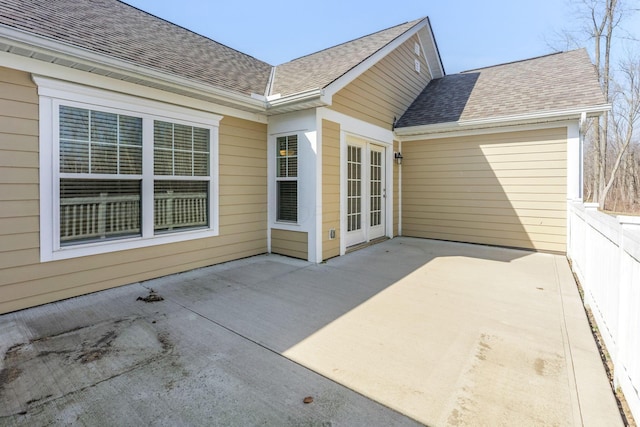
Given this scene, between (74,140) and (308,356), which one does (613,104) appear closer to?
(308,356)

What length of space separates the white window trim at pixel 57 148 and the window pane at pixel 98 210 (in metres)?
0.09

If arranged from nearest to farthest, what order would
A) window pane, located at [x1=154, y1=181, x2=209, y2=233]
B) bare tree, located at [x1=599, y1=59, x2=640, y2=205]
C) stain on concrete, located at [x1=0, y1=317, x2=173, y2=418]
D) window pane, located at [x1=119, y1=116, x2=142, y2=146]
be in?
stain on concrete, located at [x1=0, y1=317, x2=173, y2=418] → window pane, located at [x1=119, y1=116, x2=142, y2=146] → window pane, located at [x1=154, y1=181, x2=209, y2=233] → bare tree, located at [x1=599, y1=59, x2=640, y2=205]

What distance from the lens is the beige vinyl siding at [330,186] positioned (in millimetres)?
5555

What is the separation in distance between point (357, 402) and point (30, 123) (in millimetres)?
4101

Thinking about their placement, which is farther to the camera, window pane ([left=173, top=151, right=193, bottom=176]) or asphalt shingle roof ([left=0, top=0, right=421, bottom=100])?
window pane ([left=173, top=151, right=193, bottom=176])

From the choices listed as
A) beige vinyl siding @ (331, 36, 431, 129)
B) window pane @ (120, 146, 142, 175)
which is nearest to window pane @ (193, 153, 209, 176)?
window pane @ (120, 146, 142, 175)

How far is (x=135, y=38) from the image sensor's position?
16.0 feet

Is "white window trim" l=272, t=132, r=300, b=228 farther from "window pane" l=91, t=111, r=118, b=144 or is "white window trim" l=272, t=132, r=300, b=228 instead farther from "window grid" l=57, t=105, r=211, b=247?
"window pane" l=91, t=111, r=118, b=144

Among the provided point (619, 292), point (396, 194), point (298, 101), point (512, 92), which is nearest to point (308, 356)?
point (619, 292)

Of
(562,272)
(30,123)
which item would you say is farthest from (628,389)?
(30,123)

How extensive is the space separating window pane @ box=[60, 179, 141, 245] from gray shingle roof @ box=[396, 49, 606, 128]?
5826mm

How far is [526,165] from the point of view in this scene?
6465 mm

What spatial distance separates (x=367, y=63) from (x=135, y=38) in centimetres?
389

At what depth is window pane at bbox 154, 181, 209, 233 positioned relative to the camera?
4559 mm
